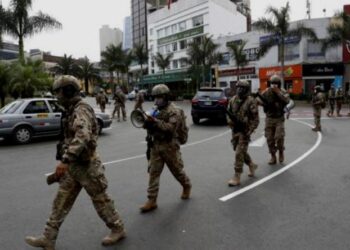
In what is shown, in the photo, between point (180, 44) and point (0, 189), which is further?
point (180, 44)

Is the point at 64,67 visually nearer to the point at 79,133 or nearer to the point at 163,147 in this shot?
the point at 163,147

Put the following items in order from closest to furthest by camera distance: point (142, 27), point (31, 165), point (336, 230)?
point (336, 230) < point (31, 165) < point (142, 27)

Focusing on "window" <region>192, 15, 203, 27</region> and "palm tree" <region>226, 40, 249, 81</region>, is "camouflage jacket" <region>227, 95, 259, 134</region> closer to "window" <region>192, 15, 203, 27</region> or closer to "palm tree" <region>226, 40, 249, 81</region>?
"palm tree" <region>226, 40, 249, 81</region>

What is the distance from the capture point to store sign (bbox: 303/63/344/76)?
1394 inches

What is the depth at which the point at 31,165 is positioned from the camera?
8.53 m

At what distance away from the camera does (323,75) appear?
1431 inches

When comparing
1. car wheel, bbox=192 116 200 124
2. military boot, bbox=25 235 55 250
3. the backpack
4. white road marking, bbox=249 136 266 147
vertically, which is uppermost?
the backpack

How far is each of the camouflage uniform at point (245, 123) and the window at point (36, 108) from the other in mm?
7771

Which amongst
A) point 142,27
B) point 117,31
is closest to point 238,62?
point 142,27

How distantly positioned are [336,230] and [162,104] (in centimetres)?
257

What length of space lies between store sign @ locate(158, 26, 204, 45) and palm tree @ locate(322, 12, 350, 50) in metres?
25.7

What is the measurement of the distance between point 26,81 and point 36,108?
872 cm

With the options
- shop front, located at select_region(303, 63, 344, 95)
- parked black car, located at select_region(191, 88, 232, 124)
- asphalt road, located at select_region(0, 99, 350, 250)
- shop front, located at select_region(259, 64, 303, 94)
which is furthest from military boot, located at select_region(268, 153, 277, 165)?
shop front, located at select_region(259, 64, 303, 94)

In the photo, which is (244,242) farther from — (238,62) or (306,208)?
A: (238,62)
